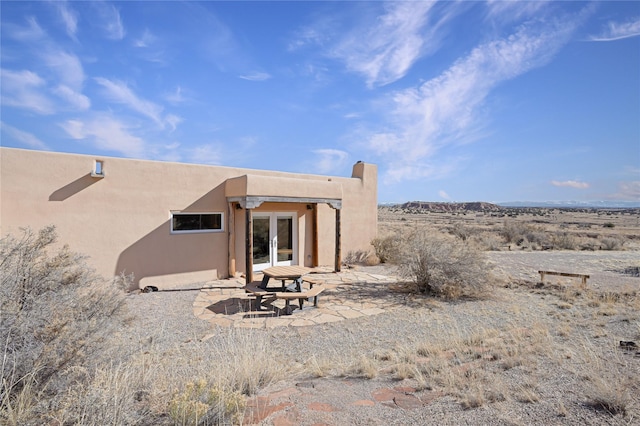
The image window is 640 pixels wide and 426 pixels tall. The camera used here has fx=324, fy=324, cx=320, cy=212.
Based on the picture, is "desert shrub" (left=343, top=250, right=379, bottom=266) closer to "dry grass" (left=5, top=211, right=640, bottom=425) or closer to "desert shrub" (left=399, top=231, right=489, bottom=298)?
"desert shrub" (left=399, top=231, right=489, bottom=298)

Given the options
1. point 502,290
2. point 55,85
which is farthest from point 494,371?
point 55,85


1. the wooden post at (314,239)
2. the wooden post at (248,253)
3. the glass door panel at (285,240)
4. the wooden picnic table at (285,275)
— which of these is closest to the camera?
the wooden picnic table at (285,275)

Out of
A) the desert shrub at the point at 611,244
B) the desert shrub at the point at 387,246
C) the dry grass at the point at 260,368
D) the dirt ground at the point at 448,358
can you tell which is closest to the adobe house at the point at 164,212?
the dirt ground at the point at 448,358

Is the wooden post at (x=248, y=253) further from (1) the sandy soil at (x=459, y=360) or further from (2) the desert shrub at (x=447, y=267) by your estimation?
(2) the desert shrub at (x=447, y=267)

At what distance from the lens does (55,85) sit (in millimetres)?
9539

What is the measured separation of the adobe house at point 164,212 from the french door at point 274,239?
1.4 inches

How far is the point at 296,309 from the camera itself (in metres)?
7.70

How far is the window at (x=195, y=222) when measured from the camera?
9.85 m

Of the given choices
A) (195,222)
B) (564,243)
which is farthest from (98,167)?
(564,243)

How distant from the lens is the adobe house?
786 centimetres

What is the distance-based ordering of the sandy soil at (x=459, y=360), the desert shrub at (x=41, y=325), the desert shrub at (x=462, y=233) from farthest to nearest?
the desert shrub at (x=462, y=233)
the sandy soil at (x=459, y=360)
the desert shrub at (x=41, y=325)

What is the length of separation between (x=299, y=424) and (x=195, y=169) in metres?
8.77

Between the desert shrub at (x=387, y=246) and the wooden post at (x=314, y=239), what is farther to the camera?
the desert shrub at (x=387, y=246)

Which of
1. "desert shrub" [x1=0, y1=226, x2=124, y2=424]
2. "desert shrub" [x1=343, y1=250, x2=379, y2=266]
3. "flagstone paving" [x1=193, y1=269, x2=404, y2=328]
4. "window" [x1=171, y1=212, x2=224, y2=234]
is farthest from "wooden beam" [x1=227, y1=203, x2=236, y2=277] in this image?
"desert shrub" [x1=0, y1=226, x2=124, y2=424]
